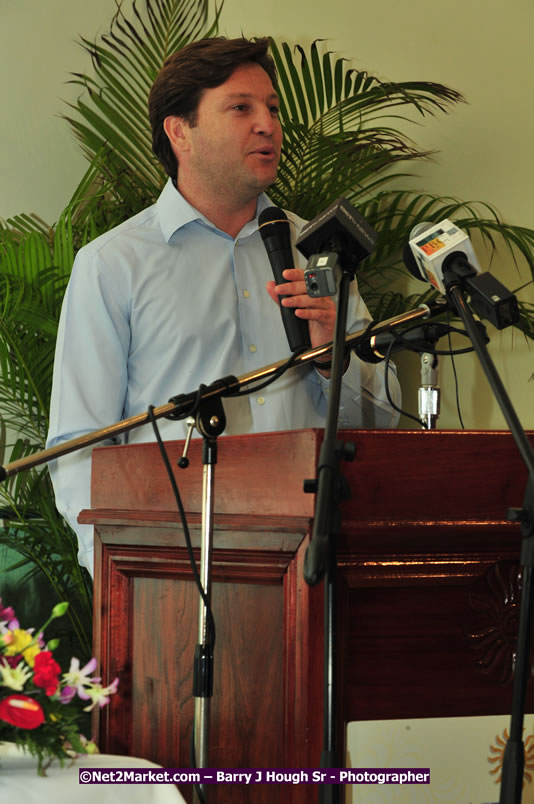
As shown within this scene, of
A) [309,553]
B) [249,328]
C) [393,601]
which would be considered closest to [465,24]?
[249,328]

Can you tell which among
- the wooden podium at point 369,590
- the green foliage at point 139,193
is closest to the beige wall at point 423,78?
the green foliage at point 139,193

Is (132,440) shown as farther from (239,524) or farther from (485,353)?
(485,353)

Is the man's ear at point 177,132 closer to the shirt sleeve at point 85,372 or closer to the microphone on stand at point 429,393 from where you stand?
the shirt sleeve at point 85,372

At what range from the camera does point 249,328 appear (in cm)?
218

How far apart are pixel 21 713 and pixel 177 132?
1655 millimetres

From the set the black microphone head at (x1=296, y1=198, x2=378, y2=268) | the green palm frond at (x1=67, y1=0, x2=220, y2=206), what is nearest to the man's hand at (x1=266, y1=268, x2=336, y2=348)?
the black microphone head at (x1=296, y1=198, x2=378, y2=268)

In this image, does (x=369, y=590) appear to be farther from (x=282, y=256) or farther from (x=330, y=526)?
(x=282, y=256)

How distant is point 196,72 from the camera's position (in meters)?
2.27

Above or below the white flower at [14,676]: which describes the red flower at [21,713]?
below

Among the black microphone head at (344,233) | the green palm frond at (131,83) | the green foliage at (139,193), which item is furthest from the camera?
the green palm frond at (131,83)

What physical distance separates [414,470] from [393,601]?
171 millimetres

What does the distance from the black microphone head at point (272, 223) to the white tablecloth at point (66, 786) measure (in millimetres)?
976

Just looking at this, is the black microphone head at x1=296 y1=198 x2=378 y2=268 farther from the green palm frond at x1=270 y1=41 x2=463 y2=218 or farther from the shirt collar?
the green palm frond at x1=270 y1=41 x2=463 y2=218

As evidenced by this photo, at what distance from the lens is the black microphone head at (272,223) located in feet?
5.73
